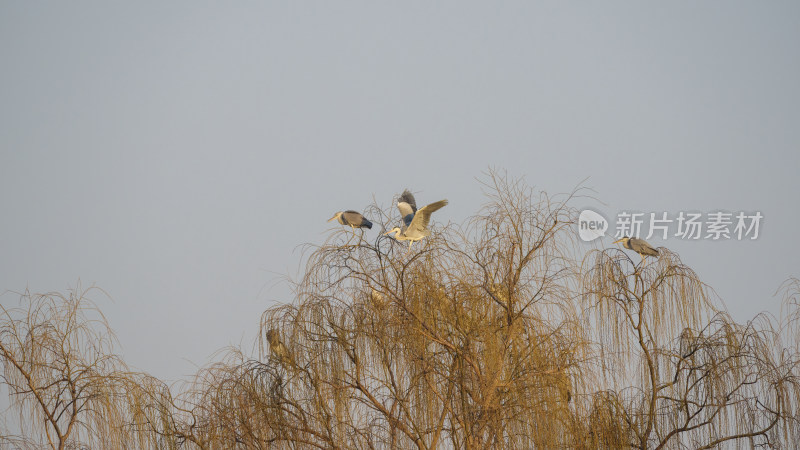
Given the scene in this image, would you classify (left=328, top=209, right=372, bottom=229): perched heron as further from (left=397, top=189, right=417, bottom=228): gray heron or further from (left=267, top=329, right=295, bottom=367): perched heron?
(left=267, top=329, right=295, bottom=367): perched heron

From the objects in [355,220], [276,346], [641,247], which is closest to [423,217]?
[355,220]

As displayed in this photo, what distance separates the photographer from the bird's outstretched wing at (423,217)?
6.56 meters

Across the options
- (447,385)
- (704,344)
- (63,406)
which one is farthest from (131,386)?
(704,344)

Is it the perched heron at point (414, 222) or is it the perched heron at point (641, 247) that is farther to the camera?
the perched heron at point (641, 247)

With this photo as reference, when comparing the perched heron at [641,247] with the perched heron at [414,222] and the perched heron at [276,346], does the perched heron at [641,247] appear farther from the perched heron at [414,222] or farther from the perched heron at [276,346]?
the perched heron at [276,346]

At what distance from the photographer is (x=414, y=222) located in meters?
6.61

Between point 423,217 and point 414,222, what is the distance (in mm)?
72

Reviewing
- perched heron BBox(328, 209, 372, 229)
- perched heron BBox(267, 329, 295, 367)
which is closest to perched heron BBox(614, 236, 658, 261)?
perched heron BBox(328, 209, 372, 229)

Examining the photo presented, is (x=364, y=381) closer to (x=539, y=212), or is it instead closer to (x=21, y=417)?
(x=539, y=212)

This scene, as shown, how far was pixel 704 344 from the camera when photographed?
705cm

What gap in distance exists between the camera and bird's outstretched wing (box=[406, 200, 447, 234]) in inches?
258

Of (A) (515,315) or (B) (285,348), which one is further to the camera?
(B) (285,348)

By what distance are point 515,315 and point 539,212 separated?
0.75m

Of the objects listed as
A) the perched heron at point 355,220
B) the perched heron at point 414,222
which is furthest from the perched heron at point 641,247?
the perched heron at point 355,220
